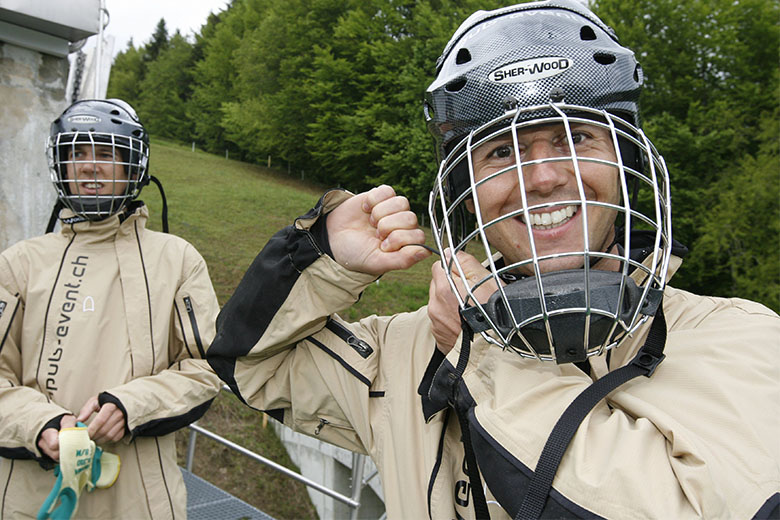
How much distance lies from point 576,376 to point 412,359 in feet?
1.82

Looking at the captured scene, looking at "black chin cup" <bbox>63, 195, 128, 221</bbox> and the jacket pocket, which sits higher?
"black chin cup" <bbox>63, 195, 128, 221</bbox>

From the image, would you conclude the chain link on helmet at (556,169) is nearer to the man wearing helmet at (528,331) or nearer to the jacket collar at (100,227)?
the man wearing helmet at (528,331)

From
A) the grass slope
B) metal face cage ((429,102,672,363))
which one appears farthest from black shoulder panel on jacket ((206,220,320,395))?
the grass slope

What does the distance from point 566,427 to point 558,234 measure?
17.0 inches

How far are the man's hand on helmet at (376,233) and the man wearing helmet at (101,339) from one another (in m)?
1.31

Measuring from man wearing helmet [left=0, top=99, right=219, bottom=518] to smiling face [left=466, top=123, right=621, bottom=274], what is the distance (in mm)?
1712

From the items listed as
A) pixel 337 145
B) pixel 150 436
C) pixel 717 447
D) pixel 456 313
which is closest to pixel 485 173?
pixel 456 313

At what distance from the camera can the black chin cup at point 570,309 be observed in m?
0.97

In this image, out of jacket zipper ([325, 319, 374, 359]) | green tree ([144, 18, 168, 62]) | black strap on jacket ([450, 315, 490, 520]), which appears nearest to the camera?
black strap on jacket ([450, 315, 490, 520])

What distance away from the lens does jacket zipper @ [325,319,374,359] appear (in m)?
1.62

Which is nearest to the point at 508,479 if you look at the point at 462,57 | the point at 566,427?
the point at 566,427

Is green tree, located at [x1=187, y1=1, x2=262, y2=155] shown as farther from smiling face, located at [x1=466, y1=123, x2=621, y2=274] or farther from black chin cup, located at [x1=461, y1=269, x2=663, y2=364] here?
black chin cup, located at [x1=461, y1=269, x2=663, y2=364]

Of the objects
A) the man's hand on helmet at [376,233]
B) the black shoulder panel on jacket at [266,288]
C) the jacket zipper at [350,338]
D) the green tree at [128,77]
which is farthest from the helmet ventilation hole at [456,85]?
the green tree at [128,77]

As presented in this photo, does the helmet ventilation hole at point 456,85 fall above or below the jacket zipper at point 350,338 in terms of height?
above
